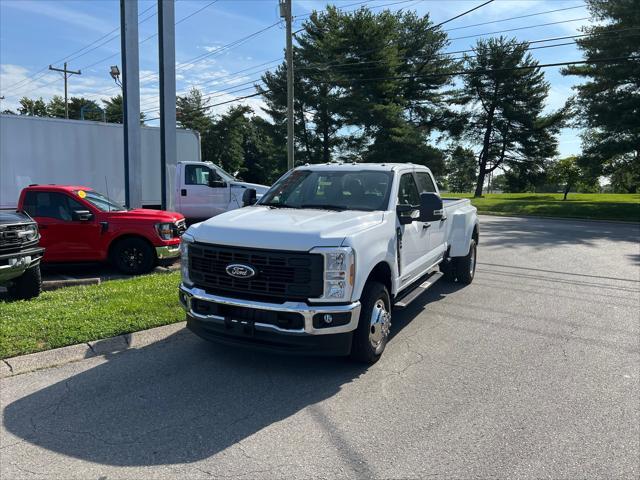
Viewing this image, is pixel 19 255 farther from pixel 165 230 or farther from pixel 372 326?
pixel 372 326

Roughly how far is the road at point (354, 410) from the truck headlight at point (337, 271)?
86 cm

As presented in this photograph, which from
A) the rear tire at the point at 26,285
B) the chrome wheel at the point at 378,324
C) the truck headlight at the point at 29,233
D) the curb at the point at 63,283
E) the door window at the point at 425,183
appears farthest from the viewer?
the curb at the point at 63,283

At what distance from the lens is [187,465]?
3.10 metres

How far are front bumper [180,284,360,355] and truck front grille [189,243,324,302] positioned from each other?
0.28ft

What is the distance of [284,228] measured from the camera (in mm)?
4398

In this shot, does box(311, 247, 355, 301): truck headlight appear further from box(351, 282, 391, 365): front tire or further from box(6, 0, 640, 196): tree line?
box(6, 0, 640, 196): tree line

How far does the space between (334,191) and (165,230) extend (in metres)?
4.56

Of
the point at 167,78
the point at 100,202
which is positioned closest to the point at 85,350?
the point at 100,202

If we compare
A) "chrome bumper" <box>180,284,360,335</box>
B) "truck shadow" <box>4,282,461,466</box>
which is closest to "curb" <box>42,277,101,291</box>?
"truck shadow" <box>4,282,461,466</box>

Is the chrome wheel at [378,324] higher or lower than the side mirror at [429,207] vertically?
lower

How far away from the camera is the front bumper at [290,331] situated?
13.6 ft

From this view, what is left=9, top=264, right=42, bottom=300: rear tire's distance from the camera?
6609 mm

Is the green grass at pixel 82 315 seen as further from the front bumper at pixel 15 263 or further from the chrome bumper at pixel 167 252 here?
the chrome bumper at pixel 167 252

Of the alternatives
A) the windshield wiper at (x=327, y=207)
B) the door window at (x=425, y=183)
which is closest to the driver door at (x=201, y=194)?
the door window at (x=425, y=183)
